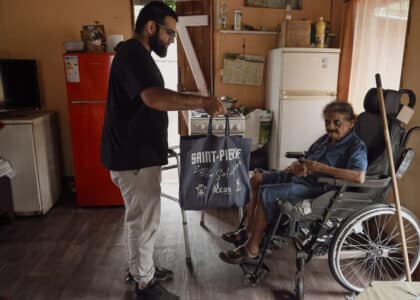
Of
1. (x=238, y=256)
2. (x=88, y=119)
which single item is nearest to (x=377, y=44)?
(x=238, y=256)

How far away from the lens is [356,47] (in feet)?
9.56

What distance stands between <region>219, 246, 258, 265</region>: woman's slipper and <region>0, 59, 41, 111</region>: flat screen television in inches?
92.0

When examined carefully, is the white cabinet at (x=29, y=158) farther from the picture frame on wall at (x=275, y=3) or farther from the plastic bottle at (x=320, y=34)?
the plastic bottle at (x=320, y=34)

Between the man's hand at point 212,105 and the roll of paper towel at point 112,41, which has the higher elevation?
the roll of paper towel at point 112,41

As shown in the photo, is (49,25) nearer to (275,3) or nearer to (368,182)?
(275,3)

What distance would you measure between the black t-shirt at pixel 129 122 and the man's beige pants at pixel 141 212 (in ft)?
0.24

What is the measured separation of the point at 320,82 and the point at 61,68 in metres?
2.54

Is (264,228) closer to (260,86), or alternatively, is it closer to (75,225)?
(75,225)

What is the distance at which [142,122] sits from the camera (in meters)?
1.60

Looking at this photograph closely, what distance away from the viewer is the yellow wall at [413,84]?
6.70 ft

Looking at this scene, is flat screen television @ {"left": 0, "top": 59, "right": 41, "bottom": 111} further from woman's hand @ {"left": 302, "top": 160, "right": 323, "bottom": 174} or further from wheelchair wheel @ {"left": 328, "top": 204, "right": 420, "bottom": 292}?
wheelchair wheel @ {"left": 328, "top": 204, "right": 420, "bottom": 292}

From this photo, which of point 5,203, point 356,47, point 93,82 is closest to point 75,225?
point 5,203

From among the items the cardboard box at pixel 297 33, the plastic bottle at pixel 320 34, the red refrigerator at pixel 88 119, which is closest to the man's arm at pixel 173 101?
the red refrigerator at pixel 88 119

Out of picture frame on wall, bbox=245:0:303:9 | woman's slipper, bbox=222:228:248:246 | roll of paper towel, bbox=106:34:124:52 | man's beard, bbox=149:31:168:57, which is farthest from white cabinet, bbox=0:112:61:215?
picture frame on wall, bbox=245:0:303:9
